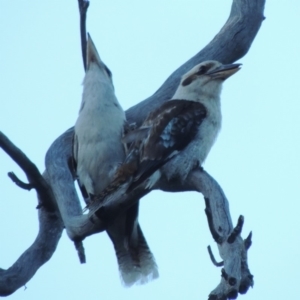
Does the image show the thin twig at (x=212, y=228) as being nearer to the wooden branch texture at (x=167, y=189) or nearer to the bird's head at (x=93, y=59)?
the wooden branch texture at (x=167, y=189)

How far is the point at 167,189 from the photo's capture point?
5.12 meters

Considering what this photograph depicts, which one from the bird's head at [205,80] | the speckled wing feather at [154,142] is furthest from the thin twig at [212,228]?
the bird's head at [205,80]

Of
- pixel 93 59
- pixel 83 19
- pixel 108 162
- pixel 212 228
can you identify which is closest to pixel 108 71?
pixel 93 59

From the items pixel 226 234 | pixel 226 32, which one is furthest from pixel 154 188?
pixel 226 32

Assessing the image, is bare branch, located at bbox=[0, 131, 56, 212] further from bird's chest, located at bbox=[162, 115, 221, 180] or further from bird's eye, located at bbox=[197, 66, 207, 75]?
bird's eye, located at bbox=[197, 66, 207, 75]

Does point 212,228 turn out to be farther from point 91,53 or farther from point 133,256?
point 91,53

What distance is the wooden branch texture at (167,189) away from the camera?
401 cm

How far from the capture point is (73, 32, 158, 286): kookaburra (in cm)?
536

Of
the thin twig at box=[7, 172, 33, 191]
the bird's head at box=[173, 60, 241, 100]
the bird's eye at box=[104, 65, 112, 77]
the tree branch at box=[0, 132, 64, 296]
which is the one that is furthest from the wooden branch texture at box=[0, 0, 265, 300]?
the bird's head at box=[173, 60, 241, 100]

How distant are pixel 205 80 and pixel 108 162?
2.84 ft

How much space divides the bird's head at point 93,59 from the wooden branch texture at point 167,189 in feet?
1.09

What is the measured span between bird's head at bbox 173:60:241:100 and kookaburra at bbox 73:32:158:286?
437 mm

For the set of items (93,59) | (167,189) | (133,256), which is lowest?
(133,256)

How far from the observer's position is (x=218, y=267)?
4.09 meters
